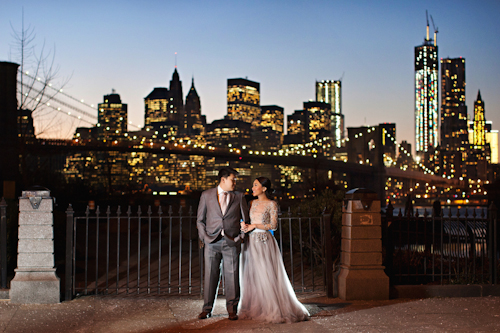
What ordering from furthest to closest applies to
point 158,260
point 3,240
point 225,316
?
1. point 158,260
2. point 3,240
3. point 225,316

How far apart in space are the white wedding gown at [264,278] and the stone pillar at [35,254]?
2577 mm

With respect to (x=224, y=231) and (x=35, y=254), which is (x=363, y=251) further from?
(x=35, y=254)

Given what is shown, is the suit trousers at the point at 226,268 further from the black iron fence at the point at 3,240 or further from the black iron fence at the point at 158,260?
the black iron fence at the point at 3,240

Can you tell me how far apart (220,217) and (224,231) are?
6.4 inches

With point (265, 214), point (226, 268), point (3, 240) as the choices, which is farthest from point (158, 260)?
point (265, 214)

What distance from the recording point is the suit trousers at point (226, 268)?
6023 millimetres

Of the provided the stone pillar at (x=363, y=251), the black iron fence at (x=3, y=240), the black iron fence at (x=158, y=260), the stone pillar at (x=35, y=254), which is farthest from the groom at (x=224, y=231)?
the black iron fence at (x=3, y=240)

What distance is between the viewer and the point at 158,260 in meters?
11.5

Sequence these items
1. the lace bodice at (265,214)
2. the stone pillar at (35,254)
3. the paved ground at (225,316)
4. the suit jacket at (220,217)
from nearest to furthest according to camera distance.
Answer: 1. the paved ground at (225,316)
2. the suit jacket at (220,217)
3. the lace bodice at (265,214)
4. the stone pillar at (35,254)

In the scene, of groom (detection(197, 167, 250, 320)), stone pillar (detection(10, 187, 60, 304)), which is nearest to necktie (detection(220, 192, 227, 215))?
groom (detection(197, 167, 250, 320))

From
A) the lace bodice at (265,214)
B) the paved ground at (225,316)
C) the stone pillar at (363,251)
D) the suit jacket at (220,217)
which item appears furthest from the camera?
the stone pillar at (363,251)

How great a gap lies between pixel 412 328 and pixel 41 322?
4.12 meters

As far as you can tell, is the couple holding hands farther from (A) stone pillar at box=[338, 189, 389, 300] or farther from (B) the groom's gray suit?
(A) stone pillar at box=[338, 189, 389, 300]

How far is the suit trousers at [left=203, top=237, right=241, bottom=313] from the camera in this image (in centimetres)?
602
